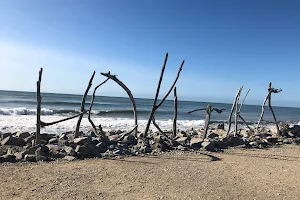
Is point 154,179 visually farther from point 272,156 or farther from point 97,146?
point 272,156

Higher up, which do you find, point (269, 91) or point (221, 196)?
point (269, 91)

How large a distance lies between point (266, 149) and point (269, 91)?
4197mm

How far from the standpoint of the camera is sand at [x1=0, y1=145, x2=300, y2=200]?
576 cm

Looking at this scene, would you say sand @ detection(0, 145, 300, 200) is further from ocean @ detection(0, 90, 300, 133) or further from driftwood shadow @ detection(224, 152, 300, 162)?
ocean @ detection(0, 90, 300, 133)

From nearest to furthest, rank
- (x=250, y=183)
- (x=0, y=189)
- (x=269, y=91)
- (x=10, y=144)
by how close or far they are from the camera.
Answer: (x=0, y=189) < (x=250, y=183) < (x=10, y=144) < (x=269, y=91)

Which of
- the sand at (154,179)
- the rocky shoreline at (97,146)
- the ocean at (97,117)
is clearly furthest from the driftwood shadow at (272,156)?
the ocean at (97,117)

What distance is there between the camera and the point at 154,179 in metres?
6.76

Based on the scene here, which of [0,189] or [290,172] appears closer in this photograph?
[0,189]

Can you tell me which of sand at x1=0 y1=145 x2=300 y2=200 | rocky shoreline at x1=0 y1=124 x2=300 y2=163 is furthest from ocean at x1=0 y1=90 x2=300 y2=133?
sand at x1=0 y1=145 x2=300 y2=200

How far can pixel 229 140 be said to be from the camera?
38.6 feet

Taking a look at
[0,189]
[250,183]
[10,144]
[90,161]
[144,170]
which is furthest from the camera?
[10,144]

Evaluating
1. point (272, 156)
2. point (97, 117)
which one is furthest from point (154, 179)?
point (97, 117)

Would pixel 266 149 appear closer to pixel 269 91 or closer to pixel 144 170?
pixel 269 91

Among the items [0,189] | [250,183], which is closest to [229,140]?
[250,183]
